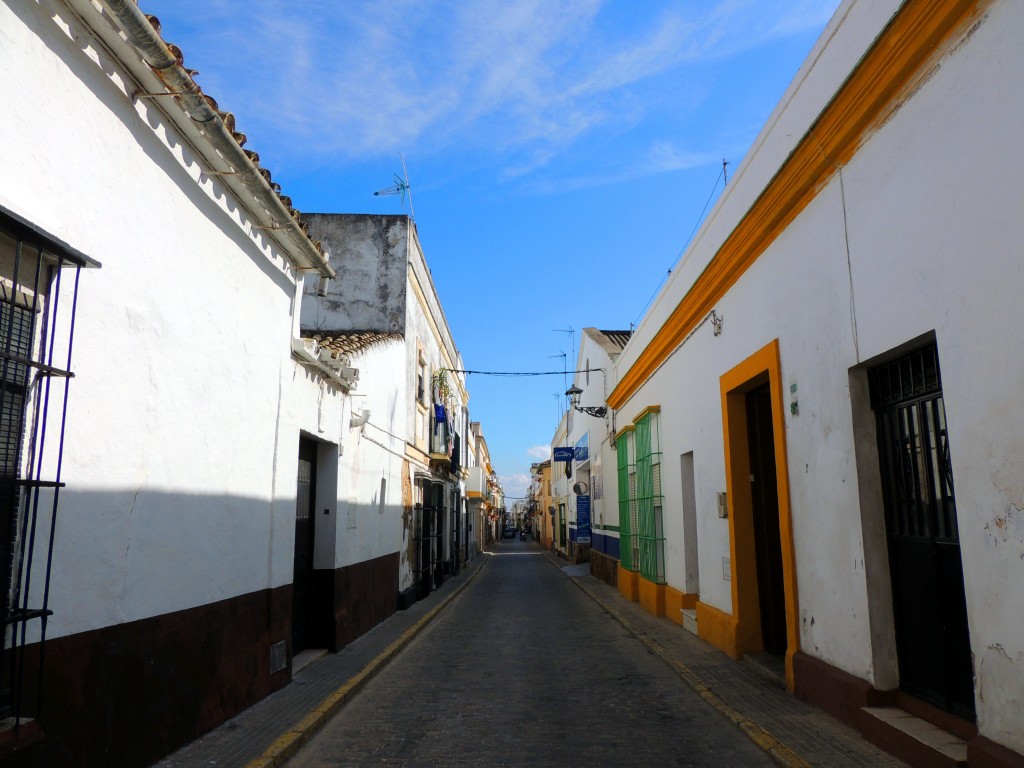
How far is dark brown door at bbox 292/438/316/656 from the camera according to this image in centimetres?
852

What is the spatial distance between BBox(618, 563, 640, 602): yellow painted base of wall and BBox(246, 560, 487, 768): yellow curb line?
600 centimetres

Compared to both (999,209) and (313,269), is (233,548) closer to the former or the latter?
(313,269)

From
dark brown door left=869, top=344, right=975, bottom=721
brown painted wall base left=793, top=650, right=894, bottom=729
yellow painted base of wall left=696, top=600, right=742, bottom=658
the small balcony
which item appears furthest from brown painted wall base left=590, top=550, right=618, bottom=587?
dark brown door left=869, top=344, right=975, bottom=721

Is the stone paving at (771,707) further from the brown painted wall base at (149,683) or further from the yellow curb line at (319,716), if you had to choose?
the brown painted wall base at (149,683)

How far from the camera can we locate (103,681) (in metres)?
4.20

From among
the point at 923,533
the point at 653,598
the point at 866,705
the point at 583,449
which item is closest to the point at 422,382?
the point at 653,598

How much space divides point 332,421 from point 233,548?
306 centimetres

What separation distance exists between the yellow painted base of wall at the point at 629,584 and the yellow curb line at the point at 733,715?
4.53 m

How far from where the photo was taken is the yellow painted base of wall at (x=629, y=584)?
14.6 metres

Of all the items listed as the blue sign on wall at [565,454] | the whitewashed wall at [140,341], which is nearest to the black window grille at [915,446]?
the whitewashed wall at [140,341]

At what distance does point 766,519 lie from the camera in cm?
828

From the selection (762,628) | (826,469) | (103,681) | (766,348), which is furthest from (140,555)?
(762,628)

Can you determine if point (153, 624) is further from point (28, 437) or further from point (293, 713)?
point (293, 713)

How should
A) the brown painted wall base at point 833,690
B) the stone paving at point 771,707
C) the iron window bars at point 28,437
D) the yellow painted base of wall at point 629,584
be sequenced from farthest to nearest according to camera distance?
the yellow painted base of wall at point 629,584 < the brown painted wall base at point 833,690 < the stone paving at point 771,707 < the iron window bars at point 28,437
